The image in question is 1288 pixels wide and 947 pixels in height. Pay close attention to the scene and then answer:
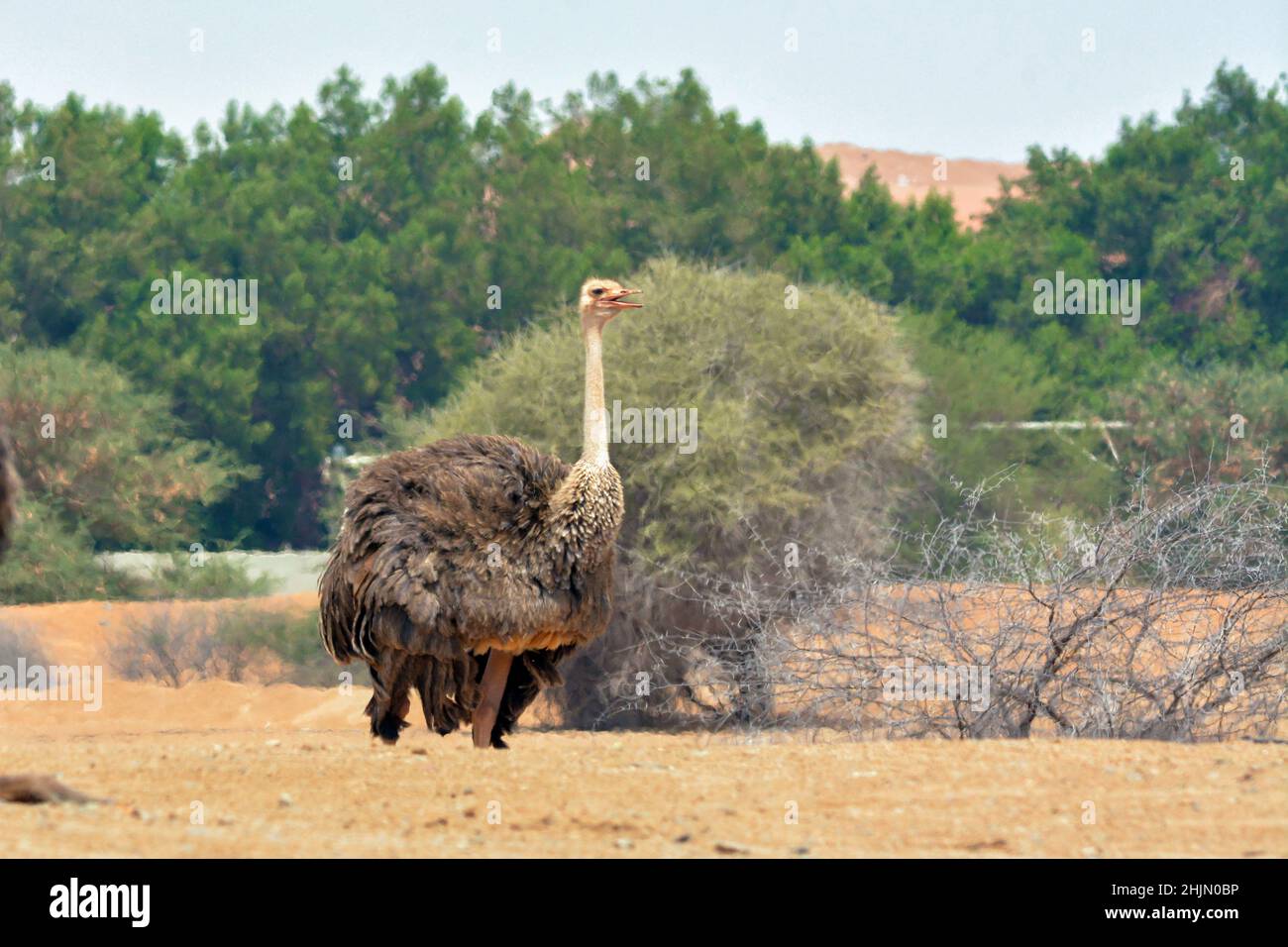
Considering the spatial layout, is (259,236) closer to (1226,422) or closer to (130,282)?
(130,282)

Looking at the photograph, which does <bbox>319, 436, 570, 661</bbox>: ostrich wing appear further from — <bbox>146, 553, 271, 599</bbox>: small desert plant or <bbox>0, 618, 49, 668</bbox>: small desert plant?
<bbox>146, 553, 271, 599</bbox>: small desert plant

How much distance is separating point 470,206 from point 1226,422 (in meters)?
15.5

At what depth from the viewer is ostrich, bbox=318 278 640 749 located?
11203 mm

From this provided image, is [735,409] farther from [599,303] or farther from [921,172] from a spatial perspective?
[921,172]

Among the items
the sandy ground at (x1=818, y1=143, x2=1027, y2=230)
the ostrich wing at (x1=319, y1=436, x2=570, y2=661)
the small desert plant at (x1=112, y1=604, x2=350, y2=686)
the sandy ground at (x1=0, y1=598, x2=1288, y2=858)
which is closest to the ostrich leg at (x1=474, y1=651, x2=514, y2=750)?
the ostrich wing at (x1=319, y1=436, x2=570, y2=661)

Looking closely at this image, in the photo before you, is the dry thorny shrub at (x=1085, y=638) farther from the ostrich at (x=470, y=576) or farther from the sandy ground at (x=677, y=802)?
the ostrich at (x=470, y=576)

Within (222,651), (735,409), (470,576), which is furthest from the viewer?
(222,651)

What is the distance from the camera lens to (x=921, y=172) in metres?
124

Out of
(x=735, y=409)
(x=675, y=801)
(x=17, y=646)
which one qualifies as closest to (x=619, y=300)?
(x=675, y=801)

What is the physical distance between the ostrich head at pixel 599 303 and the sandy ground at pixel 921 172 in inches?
3721

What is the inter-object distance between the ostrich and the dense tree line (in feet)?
65.3

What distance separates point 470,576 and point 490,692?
2.73 feet

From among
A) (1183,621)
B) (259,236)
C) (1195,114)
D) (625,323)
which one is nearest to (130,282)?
(259,236)

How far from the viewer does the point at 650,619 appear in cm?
1947
